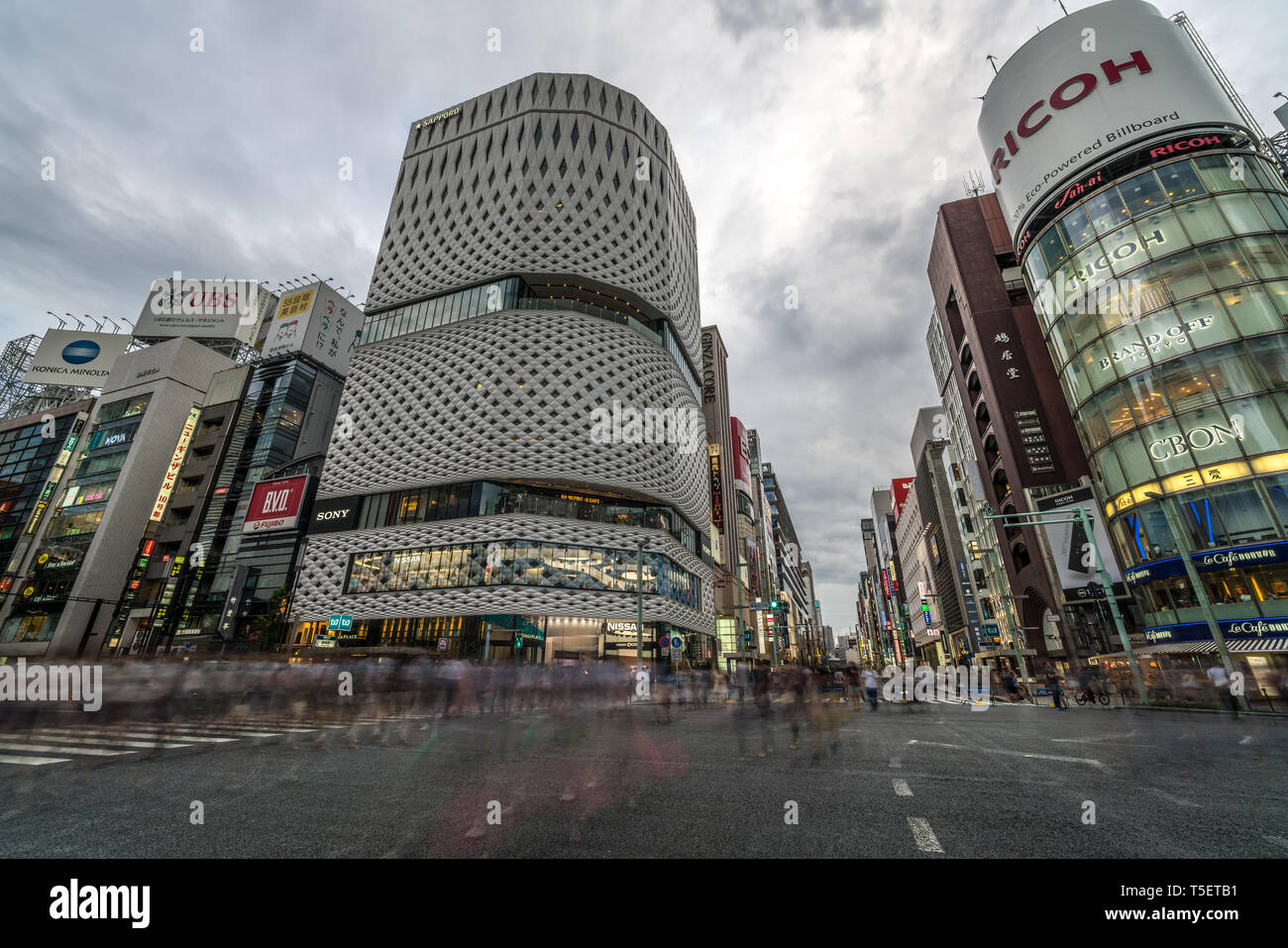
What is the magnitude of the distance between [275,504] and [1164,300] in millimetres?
75166

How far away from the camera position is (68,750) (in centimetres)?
998

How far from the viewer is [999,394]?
5041 cm

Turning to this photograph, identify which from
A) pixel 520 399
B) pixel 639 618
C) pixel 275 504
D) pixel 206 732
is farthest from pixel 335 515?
pixel 206 732

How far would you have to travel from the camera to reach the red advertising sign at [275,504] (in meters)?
52.9

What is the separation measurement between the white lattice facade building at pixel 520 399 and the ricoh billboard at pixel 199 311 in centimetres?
3451

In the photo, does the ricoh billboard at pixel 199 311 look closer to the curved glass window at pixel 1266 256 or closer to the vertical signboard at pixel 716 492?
the vertical signboard at pixel 716 492

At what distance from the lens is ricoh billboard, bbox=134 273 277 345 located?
7481cm

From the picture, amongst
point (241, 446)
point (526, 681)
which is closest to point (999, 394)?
point (526, 681)

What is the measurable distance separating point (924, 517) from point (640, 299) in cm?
5774

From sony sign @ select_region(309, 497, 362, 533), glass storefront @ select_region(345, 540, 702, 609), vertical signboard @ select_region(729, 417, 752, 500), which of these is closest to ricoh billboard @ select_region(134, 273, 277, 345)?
sony sign @ select_region(309, 497, 362, 533)

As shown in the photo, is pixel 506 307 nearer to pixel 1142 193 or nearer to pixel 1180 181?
pixel 1142 193

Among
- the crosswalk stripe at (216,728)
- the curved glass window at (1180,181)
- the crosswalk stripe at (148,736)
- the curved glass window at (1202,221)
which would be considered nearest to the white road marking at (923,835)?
the crosswalk stripe at (148,736)

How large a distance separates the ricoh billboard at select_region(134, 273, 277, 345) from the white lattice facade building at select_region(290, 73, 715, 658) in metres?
34.5
